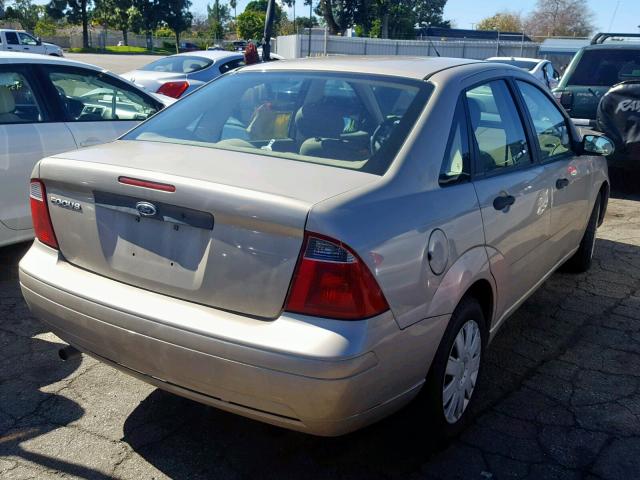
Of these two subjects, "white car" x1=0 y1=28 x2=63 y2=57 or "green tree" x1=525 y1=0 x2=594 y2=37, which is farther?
"green tree" x1=525 y1=0 x2=594 y2=37

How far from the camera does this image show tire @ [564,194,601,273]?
523 cm

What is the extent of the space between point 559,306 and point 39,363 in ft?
11.2

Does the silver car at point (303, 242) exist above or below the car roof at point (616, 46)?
below

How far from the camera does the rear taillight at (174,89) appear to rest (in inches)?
438

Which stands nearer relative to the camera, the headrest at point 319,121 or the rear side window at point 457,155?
the rear side window at point 457,155

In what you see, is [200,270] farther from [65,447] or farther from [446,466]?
[446,466]

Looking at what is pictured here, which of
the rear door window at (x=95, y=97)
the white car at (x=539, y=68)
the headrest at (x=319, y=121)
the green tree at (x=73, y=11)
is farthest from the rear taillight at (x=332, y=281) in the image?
the green tree at (x=73, y=11)

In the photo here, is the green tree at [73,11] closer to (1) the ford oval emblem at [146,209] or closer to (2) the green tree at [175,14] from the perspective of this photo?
(2) the green tree at [175,14]

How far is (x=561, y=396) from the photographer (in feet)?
11.5

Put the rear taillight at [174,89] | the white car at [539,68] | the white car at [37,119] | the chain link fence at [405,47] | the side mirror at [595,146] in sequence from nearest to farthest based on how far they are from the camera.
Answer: the side mirror at [595,146]
the white car at [37,119]
the rear taillight at [174,89]
the white car at [539,68]
the chain link fence at [405,47]

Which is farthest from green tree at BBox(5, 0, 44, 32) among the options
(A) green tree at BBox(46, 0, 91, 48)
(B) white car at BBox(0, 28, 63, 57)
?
(B) white car at BBox(0, 28, 63, 57)

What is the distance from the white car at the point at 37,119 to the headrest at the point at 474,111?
10.7 feet

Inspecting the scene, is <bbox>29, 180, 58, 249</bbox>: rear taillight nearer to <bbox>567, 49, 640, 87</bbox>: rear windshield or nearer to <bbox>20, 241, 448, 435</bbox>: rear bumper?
<bbox>20, 241, 448, 435</bbox>: rear bumper

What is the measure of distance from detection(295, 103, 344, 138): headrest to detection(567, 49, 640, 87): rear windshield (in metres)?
7.54
